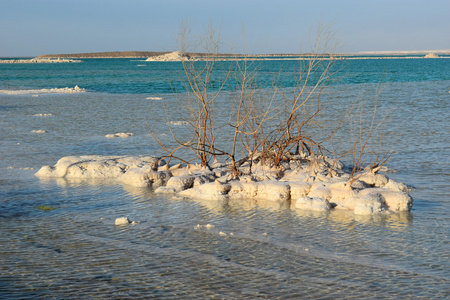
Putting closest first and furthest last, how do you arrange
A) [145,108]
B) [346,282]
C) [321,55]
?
[346,282], [321,55], [145,108]

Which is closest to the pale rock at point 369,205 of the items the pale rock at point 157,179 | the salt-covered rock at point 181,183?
the salt-covered rock at point 181,183

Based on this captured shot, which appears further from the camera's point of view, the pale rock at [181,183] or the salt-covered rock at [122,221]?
the pale rock at [181,183]

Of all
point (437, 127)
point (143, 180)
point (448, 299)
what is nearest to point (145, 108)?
point (437, 127)

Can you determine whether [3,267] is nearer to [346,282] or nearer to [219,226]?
[219,226]

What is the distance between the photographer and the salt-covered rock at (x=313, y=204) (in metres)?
8.07

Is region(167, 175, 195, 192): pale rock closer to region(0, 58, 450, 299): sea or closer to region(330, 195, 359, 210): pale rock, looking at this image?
region(0, 58, 450, 299): sea

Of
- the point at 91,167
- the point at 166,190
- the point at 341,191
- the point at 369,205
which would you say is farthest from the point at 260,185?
the point at 91,167

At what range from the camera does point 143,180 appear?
9867mm

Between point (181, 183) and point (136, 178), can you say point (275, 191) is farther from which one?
point (136, 178)

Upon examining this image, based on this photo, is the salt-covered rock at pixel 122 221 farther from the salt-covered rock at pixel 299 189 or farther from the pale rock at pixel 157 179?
the salt-covered rock at pixel 299 189

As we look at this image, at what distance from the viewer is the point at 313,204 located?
8156 millimetres

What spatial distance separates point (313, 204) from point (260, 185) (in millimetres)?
1148

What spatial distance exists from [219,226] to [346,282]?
8.05 ft

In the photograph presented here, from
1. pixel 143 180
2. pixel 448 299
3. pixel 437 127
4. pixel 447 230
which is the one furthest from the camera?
pixel 437 127
